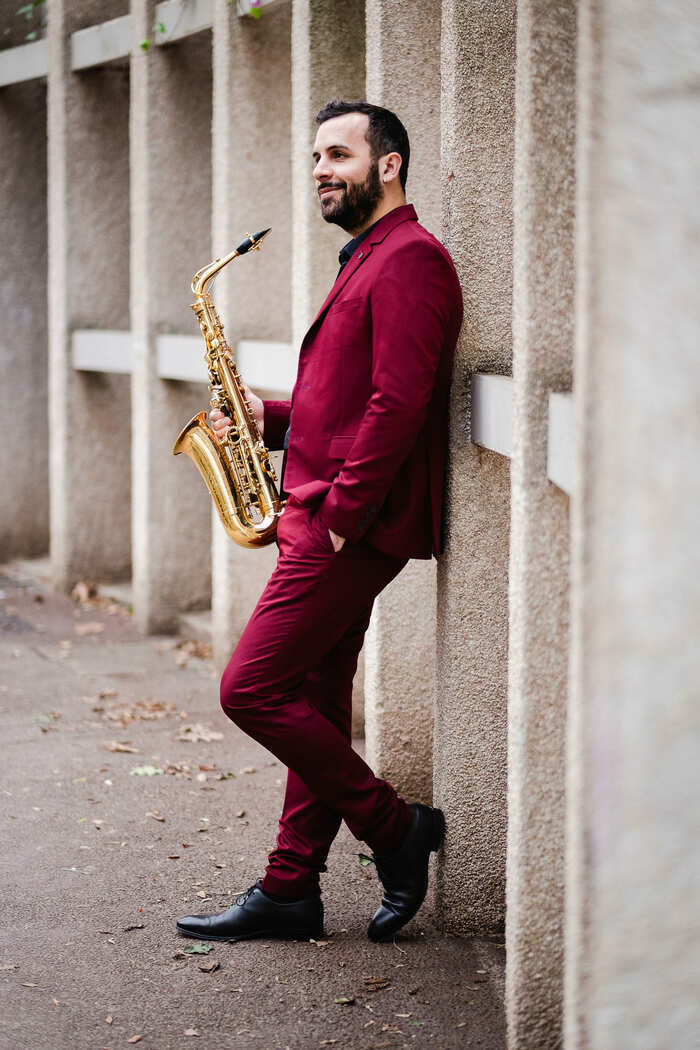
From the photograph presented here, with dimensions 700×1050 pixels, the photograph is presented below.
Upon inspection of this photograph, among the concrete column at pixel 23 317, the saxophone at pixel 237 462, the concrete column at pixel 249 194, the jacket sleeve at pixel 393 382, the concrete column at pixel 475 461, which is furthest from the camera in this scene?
the concrete column at pixel 23 317

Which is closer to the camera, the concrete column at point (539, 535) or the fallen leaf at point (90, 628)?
the concrete column at point (539, 535)

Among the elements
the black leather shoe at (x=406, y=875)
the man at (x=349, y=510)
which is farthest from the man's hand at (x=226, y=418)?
the black leather shoe at (x=406, y=875)

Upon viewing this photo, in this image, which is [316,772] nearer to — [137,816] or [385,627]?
[385,627]

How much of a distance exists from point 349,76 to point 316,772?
380cm

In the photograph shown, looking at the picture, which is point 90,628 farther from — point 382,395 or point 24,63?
point 382,395

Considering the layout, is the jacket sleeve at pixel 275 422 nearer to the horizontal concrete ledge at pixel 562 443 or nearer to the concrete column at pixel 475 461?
the concrete column at pixel 475 461

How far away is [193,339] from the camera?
27.6 ft

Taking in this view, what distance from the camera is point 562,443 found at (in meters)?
3.16

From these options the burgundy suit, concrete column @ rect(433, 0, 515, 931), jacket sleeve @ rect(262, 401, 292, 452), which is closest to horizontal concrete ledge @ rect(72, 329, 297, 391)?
jacket sleeve @ rect(262, 401, 292, 452)

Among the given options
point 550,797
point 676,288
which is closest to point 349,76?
point 550,797

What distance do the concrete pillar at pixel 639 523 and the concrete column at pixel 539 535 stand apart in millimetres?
837

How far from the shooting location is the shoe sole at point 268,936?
438cm

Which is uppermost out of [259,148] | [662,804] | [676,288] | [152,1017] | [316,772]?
[259,148]

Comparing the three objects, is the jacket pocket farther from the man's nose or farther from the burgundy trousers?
the man's nose
